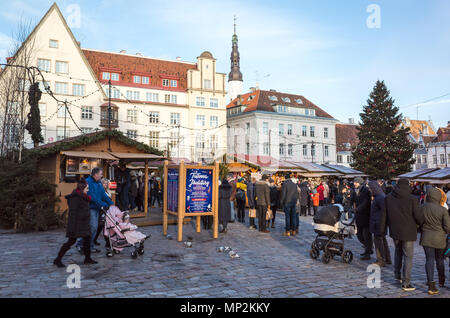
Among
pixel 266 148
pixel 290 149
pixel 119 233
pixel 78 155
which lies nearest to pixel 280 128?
pixel 290 149

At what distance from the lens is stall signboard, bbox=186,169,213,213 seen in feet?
35.1

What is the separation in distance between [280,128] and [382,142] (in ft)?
64.5

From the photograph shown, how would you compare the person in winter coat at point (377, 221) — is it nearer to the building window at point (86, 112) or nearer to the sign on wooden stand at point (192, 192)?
the sign on wooden stand at point (192, 192)

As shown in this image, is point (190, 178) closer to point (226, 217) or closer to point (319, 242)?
point (226, 217)

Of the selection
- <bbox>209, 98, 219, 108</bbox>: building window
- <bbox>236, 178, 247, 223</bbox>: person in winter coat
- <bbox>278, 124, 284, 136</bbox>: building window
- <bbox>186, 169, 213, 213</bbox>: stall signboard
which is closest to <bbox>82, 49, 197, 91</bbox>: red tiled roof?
<bbox>209, 98, 219, 108</bbox>: building window

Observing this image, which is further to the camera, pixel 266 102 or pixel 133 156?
pixel 266 102

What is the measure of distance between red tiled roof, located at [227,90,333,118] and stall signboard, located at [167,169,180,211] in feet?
143

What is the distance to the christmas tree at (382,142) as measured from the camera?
125 ft

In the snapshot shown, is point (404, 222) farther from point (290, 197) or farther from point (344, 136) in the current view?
point (344, 136)

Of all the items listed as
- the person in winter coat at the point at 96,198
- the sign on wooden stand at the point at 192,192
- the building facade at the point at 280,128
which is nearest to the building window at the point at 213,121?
the building facade at the point at 280,128

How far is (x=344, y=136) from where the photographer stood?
67562mm

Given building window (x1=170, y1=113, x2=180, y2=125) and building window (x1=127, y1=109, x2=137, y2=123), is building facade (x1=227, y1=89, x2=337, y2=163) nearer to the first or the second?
building window (x1=170, y1=113, x2=180, y2=125)

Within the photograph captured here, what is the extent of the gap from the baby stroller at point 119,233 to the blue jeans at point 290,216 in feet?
17.1
